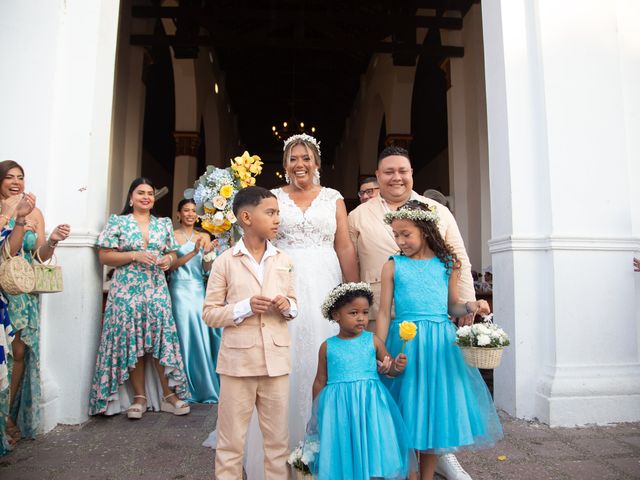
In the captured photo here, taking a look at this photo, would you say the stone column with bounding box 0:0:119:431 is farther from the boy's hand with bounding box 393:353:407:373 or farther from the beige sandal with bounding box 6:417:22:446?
the boy's hand with bounding box 393:353:407:373

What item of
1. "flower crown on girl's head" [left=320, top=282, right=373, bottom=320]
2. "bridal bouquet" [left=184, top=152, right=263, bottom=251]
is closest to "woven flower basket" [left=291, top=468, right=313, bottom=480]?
"flower crown on girl's head" [left=320, top=282, right=373, bottom=320]

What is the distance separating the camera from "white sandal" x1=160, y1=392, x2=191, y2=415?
4.29 metres

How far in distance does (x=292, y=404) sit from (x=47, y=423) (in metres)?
2.02

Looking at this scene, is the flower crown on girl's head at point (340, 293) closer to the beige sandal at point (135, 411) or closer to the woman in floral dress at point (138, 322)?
the woman in floral dress at point (138, 322)

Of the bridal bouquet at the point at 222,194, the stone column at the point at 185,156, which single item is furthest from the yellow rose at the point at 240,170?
the stone column at the point at 185,156

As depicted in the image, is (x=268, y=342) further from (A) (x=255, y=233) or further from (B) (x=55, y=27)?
(B) (x=55, y=27)

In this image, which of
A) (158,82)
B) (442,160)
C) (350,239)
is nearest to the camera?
(350,239)

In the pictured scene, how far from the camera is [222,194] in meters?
3.53

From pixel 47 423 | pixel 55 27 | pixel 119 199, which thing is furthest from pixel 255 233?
pixel 119 199

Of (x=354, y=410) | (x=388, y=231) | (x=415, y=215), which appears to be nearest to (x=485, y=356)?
(x=354, y=410)

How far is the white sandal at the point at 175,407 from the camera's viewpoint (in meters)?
4.29

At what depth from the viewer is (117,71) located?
909 centimetres

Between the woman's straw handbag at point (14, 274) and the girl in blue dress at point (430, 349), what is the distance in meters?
2.04

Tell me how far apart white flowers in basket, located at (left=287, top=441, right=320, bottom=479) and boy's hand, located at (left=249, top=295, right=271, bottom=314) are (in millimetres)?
699
